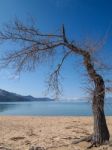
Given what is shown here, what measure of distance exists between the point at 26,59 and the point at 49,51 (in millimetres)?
989

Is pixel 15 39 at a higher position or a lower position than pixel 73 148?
higher

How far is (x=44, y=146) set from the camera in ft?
38.3

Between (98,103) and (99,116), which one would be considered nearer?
(98,103)

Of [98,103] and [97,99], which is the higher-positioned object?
[97,99]

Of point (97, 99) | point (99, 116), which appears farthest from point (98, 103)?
point (99, 116)

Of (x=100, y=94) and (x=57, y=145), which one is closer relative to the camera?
(x=100, y=94)

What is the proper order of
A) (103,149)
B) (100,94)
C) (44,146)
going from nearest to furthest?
(103,149)
(100,94)
(44,146)

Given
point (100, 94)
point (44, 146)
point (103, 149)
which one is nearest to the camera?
point (103, 149)

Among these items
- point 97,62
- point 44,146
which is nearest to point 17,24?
point 97,62

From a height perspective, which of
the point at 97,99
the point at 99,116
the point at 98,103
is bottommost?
the point at 99,116

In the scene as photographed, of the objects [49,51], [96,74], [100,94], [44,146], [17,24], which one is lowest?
[44,146]

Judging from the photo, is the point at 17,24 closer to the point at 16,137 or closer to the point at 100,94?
the point at 100,94

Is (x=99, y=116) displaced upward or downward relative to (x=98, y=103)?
downward

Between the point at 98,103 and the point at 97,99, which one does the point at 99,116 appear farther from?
the point at 97,99
